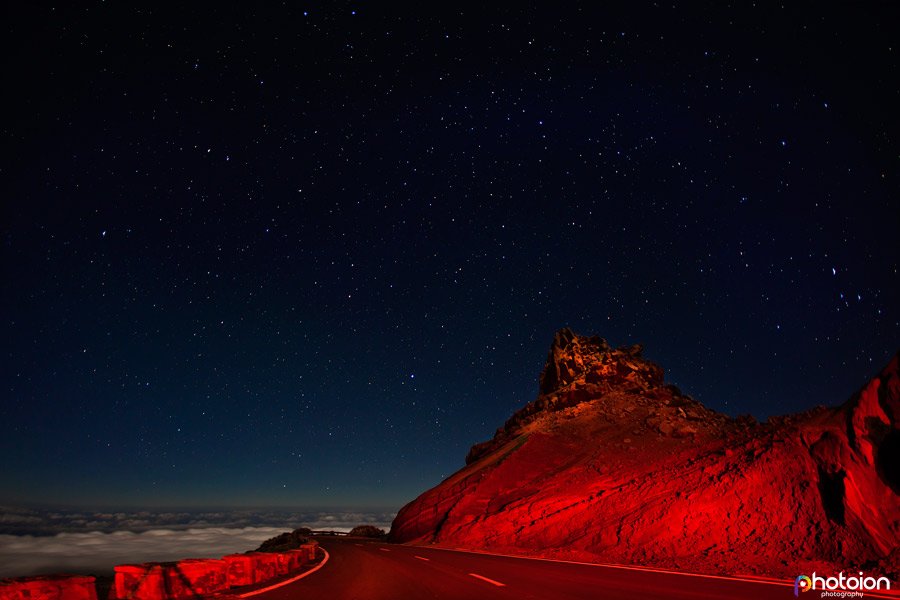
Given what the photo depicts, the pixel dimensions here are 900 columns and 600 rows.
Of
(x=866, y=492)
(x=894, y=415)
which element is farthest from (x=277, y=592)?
(x=894, y=415)

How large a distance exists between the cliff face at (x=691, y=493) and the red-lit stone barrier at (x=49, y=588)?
45.5 ft

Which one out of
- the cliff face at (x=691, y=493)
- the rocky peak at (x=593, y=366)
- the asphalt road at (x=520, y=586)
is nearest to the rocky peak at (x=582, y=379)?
the rocky peak at (x=593, y=366)

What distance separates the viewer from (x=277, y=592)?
328 inches

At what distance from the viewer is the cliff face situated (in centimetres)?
1466

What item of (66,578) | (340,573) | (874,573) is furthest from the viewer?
(340,573)

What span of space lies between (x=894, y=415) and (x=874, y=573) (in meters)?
7.78

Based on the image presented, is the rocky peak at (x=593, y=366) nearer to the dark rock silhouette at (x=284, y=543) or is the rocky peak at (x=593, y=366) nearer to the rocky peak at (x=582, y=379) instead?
the rocky peak at (x=582, y=379)

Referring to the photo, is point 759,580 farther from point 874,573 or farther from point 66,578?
point 66,578

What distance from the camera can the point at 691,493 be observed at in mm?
20125

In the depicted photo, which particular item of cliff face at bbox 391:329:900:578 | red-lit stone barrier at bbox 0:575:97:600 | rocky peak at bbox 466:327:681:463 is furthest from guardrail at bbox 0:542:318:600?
rocky peak at bbox 466:327:681:463

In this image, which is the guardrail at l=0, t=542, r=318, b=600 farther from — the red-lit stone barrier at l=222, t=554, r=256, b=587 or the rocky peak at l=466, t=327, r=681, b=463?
the rocky peak at l=466, t=327, r=681, b=463

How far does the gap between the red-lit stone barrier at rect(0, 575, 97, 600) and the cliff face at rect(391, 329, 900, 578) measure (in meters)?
13.9

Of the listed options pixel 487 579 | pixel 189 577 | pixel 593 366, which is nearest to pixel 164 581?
pixel 189 577

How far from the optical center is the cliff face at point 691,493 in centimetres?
1466
